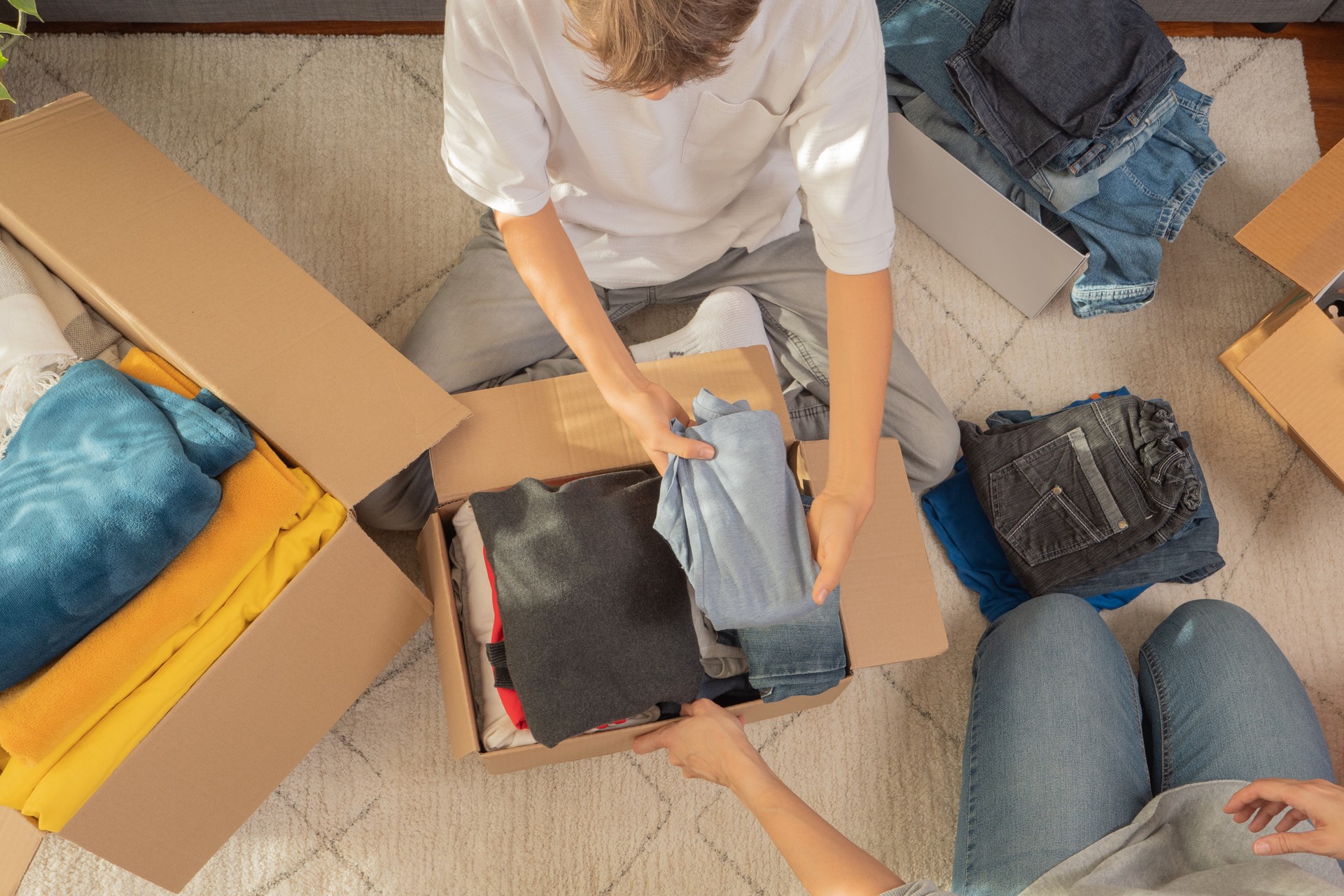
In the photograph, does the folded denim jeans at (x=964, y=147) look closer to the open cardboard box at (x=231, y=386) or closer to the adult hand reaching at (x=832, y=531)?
the adult hand reaching at (x=832, y=531)

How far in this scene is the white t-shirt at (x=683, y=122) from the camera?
72cm

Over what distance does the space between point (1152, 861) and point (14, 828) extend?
1.13 metres

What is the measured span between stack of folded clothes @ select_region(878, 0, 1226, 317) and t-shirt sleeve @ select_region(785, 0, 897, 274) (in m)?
0.48

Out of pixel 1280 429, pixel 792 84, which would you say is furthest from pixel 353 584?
pixel 1280 429

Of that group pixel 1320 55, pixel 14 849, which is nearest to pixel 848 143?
pixel 14 849

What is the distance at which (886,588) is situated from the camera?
3.17 feet

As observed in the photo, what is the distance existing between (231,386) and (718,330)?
0.54m

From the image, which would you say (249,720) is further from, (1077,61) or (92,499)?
(1077,61)

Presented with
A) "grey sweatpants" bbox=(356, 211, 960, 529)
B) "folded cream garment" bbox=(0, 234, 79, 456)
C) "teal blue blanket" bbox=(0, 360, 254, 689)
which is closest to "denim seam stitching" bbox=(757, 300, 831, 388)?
"grey sweatpants" bbox=(356, 211, 960, 529)

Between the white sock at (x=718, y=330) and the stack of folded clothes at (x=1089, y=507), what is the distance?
0.37 meters

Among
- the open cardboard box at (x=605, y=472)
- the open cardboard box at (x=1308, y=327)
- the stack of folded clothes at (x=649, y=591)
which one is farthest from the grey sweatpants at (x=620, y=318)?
the open cardboard box at (x=1308, y=327)

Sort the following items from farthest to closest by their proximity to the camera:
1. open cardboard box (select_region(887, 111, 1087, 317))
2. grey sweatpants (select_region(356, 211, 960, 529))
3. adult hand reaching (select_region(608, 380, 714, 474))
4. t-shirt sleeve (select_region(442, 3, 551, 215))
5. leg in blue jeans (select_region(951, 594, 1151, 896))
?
open cardboard box (select_region(887, 111, 1087, 317))
grey sweatpants (select_region(356, 211, 960, 529))
leg in blue jeans (select_region(951, 594, 1151, 896))
adult hand reaching (select_region(608, 380, 714, 474))
t-shirt sleeve (select_region(442, 3, 551, 215))

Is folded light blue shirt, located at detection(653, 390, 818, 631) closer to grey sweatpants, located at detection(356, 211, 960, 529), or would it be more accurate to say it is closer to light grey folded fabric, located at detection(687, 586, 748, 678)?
light grey folded fabric, located at detection(687, 586, 748, 678)

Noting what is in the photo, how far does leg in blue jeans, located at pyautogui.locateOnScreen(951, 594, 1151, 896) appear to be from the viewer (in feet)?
3.04
